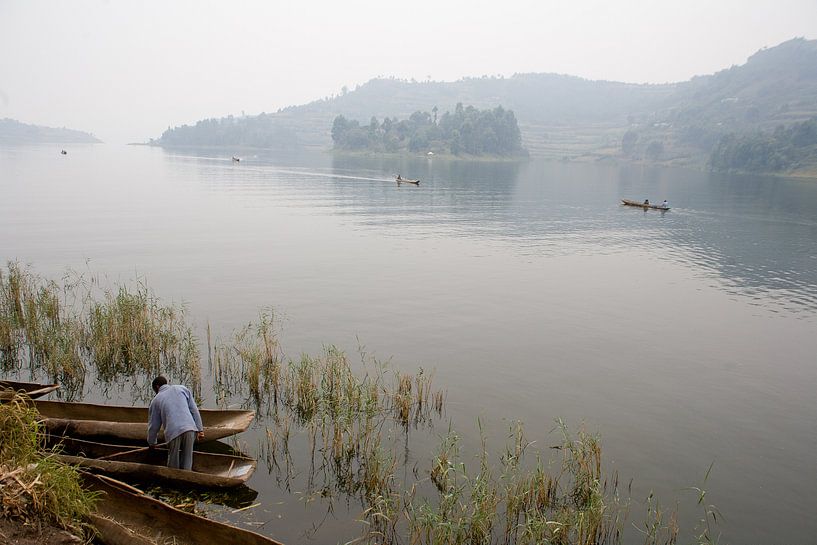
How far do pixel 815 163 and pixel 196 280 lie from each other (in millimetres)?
188947

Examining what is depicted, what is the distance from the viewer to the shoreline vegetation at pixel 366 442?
11836 mm

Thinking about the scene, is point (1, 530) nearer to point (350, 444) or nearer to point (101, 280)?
point (350, 444)

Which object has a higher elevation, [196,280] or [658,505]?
[196,280]

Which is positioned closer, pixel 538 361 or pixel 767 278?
pixel 538 361

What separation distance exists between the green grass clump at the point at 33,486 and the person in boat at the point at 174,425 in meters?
1.83

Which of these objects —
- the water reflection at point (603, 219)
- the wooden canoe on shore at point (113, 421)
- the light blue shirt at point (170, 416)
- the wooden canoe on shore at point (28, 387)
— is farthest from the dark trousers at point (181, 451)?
the water reflection at point (603, 219)

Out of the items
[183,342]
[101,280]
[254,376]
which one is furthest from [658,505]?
[101,280]

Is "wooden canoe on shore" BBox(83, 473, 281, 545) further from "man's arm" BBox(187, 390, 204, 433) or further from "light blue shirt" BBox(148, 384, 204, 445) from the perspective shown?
"man's arm" BBox(187, 390, 204, 433)

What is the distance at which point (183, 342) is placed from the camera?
2125cm

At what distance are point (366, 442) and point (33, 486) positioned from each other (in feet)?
23.4

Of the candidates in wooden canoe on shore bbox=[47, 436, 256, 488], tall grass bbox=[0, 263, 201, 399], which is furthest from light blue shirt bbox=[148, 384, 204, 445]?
tall grass bbox=[0, 263, 201, 399]

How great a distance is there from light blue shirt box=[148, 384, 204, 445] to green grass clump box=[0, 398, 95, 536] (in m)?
1.81

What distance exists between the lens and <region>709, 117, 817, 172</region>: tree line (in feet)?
550

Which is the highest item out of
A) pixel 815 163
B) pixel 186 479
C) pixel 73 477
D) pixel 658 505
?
pixel 815 163
